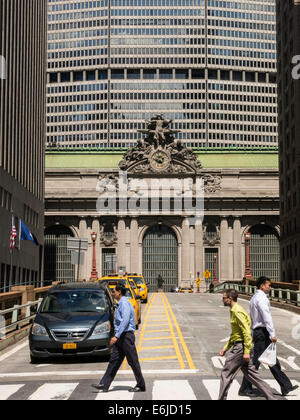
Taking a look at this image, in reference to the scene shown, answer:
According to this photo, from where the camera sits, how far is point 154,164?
86000 mm

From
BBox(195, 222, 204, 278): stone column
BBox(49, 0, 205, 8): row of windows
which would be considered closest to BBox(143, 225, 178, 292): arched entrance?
BBox(195, 222, 204, 278): stone column

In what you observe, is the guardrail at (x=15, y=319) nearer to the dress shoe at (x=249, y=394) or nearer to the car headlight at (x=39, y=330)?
the car headlight at (x=39, y=330)

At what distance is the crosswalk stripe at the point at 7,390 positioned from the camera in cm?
1179

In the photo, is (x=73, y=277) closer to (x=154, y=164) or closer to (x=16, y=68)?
(x=154, y=164)

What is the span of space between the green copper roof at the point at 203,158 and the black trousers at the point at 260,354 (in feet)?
259

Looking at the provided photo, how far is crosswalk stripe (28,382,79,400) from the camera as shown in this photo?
11602 millimetres

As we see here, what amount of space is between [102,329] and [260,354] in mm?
5347

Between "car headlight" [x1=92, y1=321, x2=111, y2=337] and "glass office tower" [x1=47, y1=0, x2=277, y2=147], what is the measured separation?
460 ft

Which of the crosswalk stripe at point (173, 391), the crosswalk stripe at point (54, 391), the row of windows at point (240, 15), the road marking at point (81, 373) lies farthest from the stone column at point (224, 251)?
the row of windows at point (240, 15)

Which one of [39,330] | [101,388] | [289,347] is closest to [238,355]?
[101,388]

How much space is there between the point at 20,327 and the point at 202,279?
205 feet

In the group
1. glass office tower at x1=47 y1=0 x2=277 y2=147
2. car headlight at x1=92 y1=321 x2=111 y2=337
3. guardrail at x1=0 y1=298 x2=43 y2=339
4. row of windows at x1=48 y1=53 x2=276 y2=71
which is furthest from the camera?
row of windows at x1=48 y1=53 x2=276 y2=71

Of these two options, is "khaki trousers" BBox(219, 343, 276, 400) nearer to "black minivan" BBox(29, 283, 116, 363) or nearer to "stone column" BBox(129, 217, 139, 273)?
"black minivan" BBox(29, 283, 116, 363)
